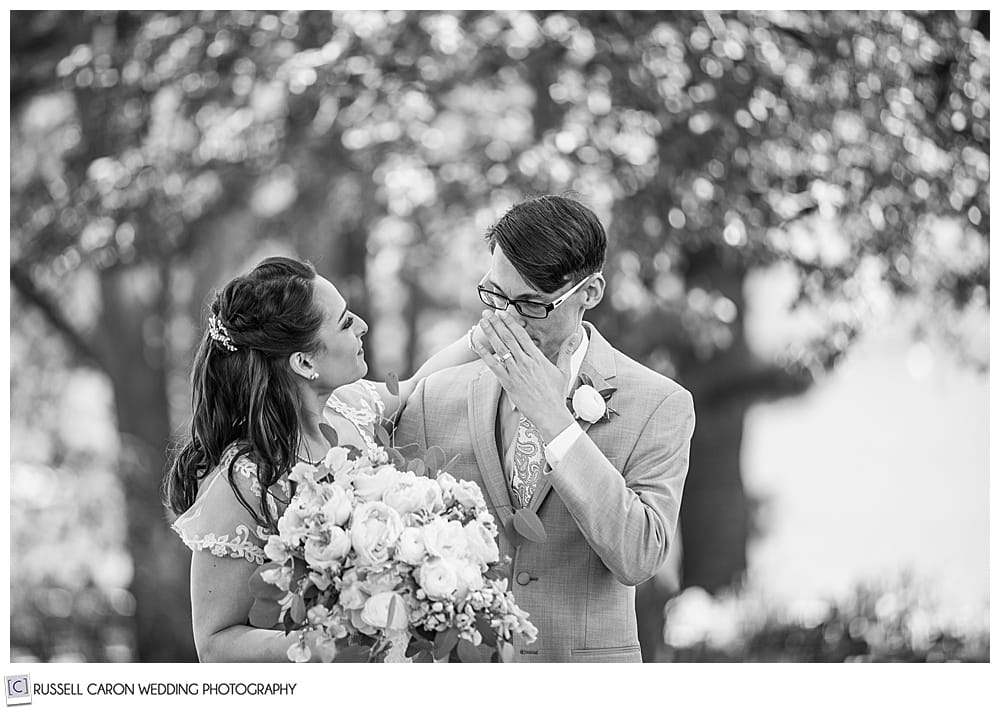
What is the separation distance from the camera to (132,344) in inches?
318

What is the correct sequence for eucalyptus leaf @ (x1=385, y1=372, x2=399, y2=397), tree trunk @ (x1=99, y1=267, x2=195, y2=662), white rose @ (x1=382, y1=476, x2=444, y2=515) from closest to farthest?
white rose @ (x1=382, y1=476, x2=444, y2=515) < eucalyptus leaf @ (x1=385, y1=372, x2=399, y2=397) < tree trunk @ (x1=99, y1=267, x2=195, y2=662)

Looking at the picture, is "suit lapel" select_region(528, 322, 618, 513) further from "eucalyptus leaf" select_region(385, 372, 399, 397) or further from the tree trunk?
the tree trunk

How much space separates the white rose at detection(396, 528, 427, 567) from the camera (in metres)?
2.36

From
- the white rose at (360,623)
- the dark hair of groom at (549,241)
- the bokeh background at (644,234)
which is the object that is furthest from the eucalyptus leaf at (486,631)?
the bokeh background at (644,234)

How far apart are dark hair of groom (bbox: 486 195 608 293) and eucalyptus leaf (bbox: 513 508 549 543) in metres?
0.59

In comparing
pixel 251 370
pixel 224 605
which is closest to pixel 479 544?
pixel 224 605

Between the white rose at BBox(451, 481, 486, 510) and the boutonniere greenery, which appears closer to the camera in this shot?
the white rose at BBox(451, 481, 486, 510)

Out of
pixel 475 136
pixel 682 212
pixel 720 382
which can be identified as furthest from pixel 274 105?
pixel 720 382

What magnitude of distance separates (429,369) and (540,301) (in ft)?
1.94

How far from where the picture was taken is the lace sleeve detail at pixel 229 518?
2.57 metres

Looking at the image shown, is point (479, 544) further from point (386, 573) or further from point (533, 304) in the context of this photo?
point (533, 304)

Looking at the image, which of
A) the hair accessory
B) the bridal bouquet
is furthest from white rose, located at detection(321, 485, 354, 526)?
the hair accessory
